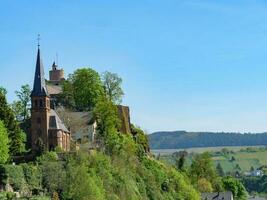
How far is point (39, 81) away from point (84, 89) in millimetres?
13199

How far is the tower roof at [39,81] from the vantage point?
2634 inches

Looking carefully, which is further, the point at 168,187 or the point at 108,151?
the point at 168,187

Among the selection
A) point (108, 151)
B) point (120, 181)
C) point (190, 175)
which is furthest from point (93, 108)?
point (190, 175)

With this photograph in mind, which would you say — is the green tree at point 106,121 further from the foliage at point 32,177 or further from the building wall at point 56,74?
the building wall at point 56,74

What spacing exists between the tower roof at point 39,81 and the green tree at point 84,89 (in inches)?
486

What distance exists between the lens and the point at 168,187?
258ft

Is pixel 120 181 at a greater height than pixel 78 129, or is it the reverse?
pixel 78 129

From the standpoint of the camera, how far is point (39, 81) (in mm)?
67062

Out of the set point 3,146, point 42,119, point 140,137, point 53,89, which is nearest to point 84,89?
point 53,89

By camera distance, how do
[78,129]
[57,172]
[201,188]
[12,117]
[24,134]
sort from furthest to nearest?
[201,188]
[78,129]
[24,134]
[12,117]
[57,172]

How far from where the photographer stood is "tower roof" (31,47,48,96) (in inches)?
2634

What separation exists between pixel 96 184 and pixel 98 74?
23892 mm

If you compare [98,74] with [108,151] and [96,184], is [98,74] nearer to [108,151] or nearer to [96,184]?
[108,151]

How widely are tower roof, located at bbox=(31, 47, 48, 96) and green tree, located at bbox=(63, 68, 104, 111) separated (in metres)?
12.3
